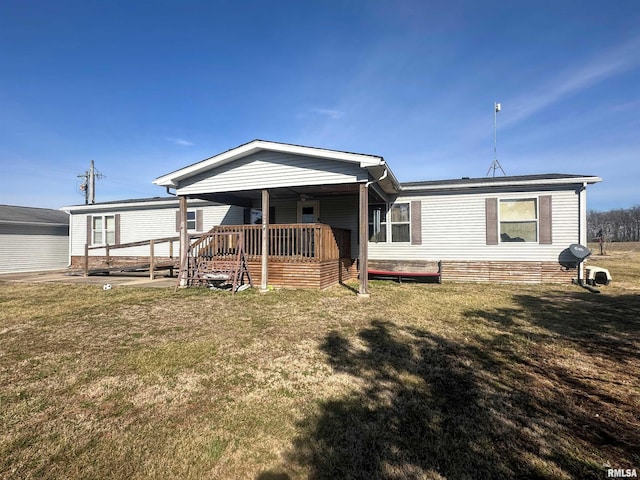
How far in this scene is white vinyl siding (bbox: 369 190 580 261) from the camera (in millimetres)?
9031

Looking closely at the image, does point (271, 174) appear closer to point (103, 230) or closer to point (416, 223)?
point (416, 223)

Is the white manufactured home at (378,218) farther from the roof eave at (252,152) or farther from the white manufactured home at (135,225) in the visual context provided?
the white manufactured home at (135,225)

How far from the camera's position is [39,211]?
18.3m

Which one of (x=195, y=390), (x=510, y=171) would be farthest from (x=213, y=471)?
(x=510, y=171)

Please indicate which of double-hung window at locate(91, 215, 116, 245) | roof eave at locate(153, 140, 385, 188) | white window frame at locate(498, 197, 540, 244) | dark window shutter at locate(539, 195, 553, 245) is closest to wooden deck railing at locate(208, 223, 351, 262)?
roof eave at locate(153, 140, 385, 188)

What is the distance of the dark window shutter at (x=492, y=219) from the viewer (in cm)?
960

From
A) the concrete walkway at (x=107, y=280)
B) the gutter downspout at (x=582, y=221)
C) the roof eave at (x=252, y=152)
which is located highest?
the roof eave at (x=252, y=152)

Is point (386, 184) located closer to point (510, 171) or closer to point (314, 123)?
point (510, 171)

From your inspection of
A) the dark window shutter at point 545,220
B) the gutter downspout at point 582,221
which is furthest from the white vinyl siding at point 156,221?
the gutter downspout at point 582,221

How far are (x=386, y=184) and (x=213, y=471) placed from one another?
8411 mm

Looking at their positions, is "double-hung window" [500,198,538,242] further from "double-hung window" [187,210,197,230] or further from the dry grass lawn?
"double-hung window" [187,210,197,230]

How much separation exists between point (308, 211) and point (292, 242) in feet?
10.8

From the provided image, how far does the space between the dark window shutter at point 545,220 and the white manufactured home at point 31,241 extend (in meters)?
21.4

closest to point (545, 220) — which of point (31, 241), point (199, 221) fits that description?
point (199, 221)
